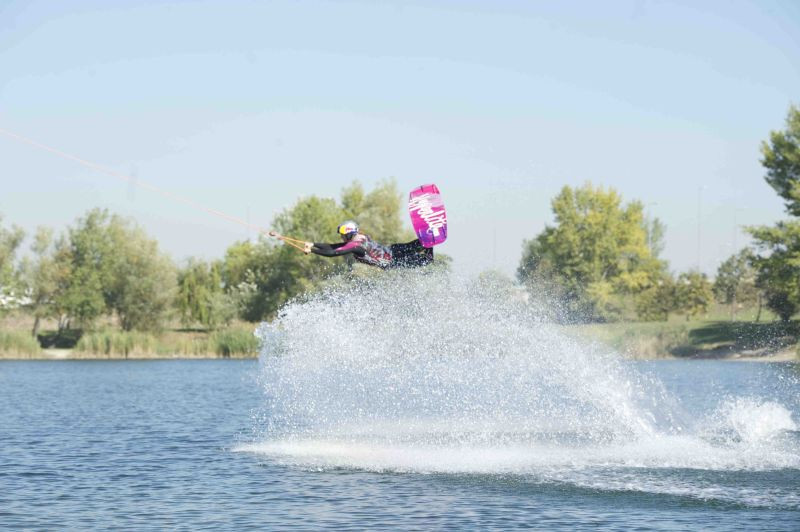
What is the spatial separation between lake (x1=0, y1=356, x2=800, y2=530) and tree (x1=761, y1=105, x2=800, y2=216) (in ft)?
84.9

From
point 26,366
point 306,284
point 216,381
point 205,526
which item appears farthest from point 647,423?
point 306,284

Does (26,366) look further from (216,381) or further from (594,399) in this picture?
(594,399)

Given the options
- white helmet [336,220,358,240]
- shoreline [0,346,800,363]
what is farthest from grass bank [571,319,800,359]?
white helmet [336,220,358,240]

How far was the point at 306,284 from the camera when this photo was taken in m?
62.5

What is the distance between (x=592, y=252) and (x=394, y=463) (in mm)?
53553

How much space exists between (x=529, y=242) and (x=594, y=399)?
56329 millimetres

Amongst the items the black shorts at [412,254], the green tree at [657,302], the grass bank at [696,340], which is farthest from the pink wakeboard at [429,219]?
the green tree at [657,302]

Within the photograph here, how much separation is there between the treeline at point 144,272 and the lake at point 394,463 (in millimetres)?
32385

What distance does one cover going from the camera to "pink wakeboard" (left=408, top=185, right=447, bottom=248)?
16.2 metres

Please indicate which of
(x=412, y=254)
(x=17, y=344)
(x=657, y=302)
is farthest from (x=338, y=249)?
(x=657, y=302)

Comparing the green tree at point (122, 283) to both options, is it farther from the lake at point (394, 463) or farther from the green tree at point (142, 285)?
the lake at point (394, 463)

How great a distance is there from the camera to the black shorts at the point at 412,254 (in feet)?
54.1

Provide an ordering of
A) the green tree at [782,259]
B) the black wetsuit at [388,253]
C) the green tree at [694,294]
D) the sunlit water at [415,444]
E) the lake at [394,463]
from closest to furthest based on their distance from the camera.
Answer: the lake at [394,463], the sunlit water at [415,444], the black wetsuit at [388,253], the green tree at [782,259], the green tree at [694,294]

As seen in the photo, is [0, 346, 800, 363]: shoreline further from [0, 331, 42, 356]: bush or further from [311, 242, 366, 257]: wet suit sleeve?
[311, 242, 366, 257]: wet suit sleeve
